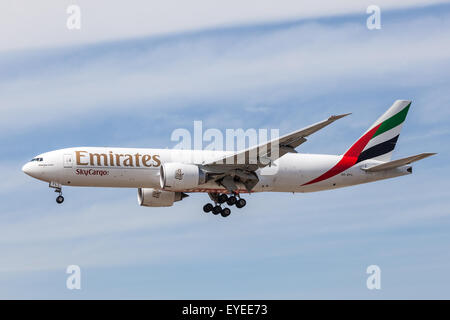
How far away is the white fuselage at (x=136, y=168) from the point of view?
6066cm

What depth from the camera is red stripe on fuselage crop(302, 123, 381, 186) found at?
64750 millimetres

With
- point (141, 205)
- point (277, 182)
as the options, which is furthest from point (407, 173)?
point (141, 205)

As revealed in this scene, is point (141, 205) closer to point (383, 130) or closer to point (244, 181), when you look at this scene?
point (244, 181)

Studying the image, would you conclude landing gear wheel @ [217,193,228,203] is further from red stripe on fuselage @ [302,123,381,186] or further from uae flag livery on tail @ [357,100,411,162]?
uae flag livery on tail @ [357,100,411,162]

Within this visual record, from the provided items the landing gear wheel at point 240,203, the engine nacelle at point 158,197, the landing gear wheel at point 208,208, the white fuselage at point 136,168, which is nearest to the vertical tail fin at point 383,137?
the white fuselage at point 136,168

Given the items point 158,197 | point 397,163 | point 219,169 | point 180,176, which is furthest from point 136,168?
point 397,163

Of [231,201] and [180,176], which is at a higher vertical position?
[180,176]

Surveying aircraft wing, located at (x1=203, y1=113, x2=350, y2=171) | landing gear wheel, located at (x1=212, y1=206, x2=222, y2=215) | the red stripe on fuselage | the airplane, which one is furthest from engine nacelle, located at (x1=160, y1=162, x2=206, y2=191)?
the red stripe on fuselage

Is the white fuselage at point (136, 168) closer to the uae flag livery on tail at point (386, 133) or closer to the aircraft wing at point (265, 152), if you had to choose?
the aircraft wing at point (265, 152)

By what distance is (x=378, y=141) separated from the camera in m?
67.4

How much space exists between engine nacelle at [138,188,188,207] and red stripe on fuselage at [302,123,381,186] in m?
9.26

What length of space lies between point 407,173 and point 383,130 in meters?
4.45

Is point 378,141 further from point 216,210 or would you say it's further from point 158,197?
point 158,197

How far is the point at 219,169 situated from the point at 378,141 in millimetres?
12794
